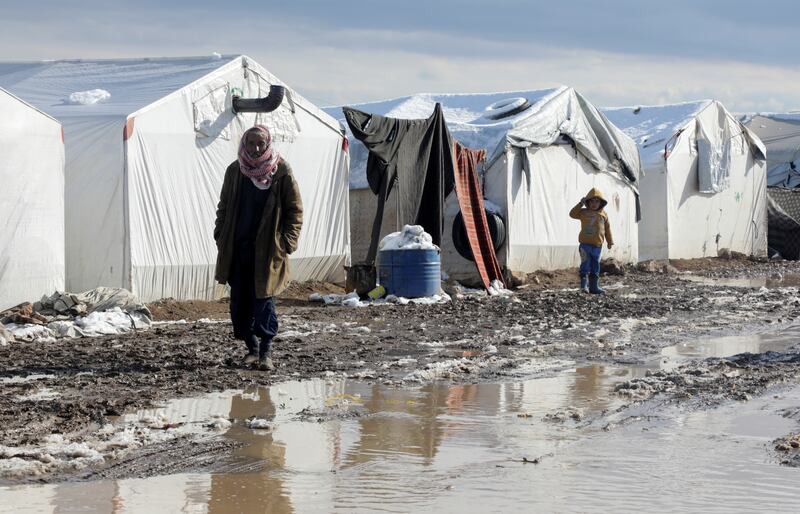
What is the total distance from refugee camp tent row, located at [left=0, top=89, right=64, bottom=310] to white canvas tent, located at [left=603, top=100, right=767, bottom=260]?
16.0 m

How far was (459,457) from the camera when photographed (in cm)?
568

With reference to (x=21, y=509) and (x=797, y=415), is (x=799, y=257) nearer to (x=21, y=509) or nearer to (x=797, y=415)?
(x=797, y=415)

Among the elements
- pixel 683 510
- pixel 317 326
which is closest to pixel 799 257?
pixel 317 326

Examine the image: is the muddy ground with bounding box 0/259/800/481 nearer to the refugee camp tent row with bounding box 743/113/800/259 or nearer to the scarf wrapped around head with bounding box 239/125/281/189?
the scarf wrapped around head with bounding box 239/125/281/189

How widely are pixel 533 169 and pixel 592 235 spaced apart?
389cm

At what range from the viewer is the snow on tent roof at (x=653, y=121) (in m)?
26.1

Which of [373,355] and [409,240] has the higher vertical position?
[409,240]

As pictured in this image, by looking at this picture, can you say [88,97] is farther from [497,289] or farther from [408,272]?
[497,289]

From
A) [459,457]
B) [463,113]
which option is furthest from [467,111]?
[459,457]

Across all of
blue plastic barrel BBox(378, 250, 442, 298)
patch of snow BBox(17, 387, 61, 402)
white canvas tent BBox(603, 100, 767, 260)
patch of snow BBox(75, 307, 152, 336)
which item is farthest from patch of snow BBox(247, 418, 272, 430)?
white canvas tent BBox(603, 100, 767, 260)

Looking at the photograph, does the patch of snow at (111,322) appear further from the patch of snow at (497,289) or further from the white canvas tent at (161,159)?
the patch of snow at (497,289)

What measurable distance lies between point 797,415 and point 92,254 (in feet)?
30.5

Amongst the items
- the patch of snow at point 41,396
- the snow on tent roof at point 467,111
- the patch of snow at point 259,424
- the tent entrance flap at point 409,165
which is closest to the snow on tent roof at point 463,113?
the snow on tent roof at point 467,111

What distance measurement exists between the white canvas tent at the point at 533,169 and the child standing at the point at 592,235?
2431 millimetres
